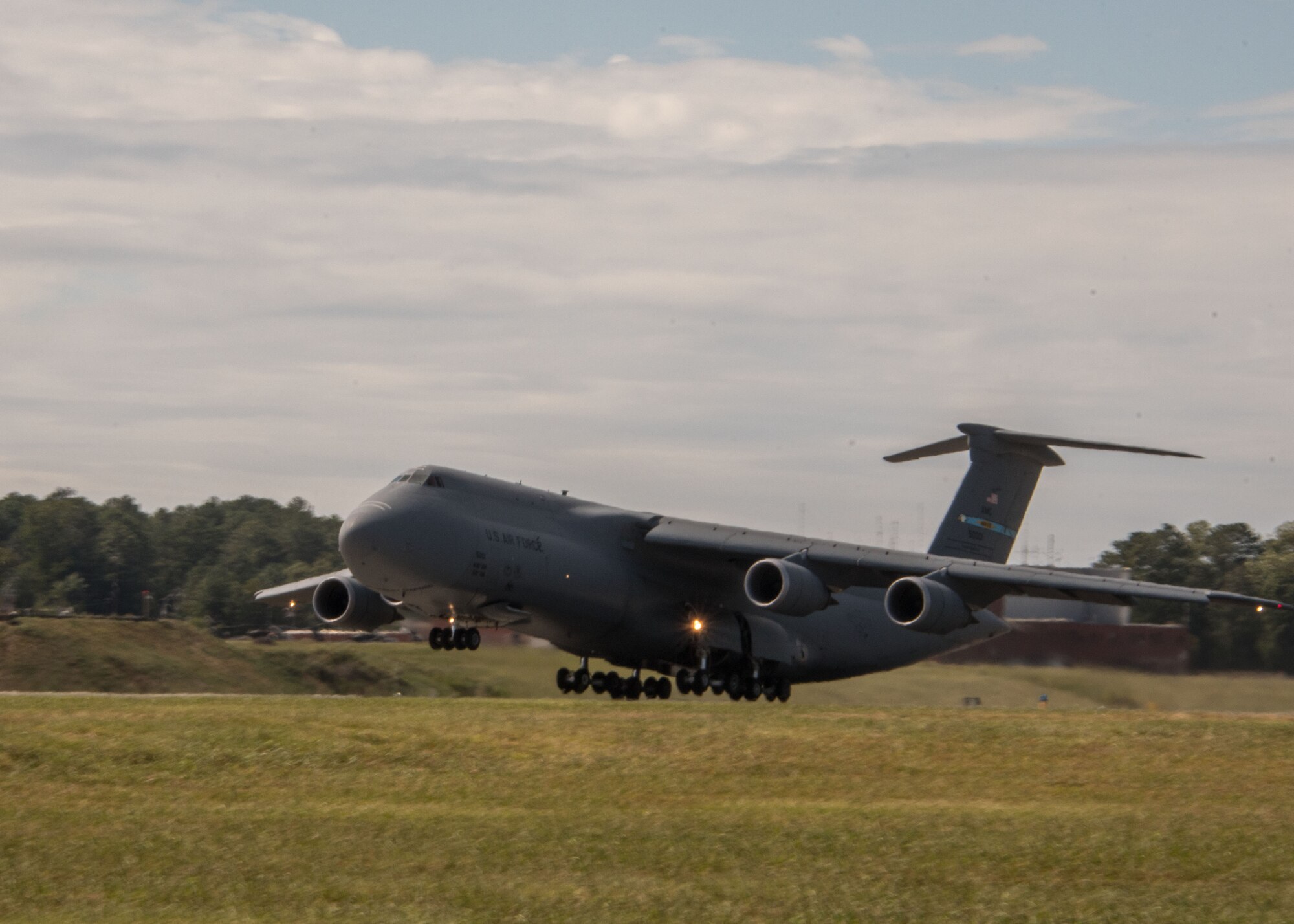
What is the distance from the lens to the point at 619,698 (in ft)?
93.0

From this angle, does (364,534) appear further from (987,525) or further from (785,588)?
(987,525)

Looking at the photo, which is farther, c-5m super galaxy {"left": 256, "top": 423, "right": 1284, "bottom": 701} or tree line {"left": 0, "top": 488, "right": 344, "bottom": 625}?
tree line {"left": 0, "top": 488, "right": 344, "bottom": 625}

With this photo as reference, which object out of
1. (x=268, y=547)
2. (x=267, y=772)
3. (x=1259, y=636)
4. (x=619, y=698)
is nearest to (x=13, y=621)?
(x=619, y=698)

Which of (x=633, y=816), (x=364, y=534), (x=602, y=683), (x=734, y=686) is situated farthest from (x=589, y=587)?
(x=633, y=816)

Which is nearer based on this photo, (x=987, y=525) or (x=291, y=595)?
(x=987, y=525)

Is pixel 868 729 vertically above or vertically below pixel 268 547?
below

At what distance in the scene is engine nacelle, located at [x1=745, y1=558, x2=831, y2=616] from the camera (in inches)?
994

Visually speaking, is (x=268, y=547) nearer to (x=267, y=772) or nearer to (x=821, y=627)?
(x=821, y=627)

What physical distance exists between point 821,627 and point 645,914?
62.7 ft

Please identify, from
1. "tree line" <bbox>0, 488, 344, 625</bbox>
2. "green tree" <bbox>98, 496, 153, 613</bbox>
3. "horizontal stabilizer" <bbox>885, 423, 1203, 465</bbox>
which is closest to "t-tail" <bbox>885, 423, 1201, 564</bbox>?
"horizontal stabilizer" <bbox>885, 423, 1203, 465</bbox>

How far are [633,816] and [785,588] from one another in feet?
37.4

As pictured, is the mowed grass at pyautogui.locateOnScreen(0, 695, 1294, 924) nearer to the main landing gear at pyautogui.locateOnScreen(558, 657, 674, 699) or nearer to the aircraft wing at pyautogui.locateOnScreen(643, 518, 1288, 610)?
the aircraft wing at pyautogui.locateOnScreen(643, 518, 1288, 610)

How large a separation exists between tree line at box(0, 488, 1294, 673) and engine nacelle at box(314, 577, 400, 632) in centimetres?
2172

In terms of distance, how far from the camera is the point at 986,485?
31.1m
